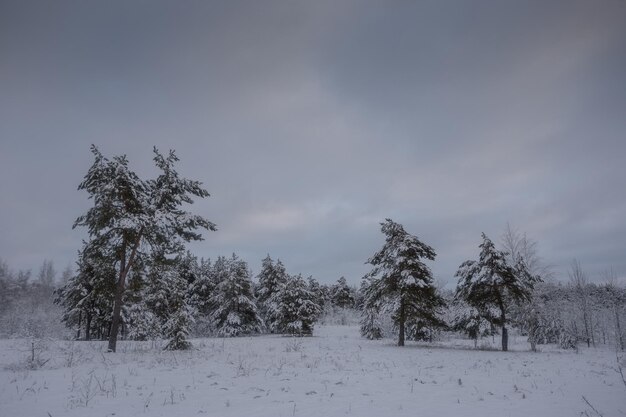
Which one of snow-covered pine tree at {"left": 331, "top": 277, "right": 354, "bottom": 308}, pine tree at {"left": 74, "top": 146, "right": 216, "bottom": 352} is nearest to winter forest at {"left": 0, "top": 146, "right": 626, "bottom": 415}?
pine tree at {"left": 74, "top": 146, "right": 216, "bottom": 352}

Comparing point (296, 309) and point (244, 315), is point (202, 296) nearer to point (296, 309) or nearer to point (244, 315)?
point (244, 315)

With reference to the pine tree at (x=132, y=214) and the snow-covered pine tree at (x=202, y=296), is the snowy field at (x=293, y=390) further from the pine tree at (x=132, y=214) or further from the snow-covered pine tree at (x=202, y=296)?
the snow-covered pine tree at (x=202, y=296)

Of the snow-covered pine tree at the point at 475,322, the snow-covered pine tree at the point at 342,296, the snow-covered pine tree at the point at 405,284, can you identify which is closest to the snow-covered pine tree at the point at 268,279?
the snow-covered pine tree at the point at 405,284

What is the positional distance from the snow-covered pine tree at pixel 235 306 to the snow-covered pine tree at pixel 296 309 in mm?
4817

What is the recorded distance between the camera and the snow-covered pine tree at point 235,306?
42.6 metres

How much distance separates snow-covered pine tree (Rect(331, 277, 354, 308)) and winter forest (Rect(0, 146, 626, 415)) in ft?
135

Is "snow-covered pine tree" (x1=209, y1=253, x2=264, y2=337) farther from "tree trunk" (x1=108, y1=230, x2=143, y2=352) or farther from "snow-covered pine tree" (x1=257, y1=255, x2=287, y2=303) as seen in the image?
"tree trunk" (x1=108, y1=230, x2=143, y2=352)

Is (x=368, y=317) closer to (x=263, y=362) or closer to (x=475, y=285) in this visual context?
(x=475, y=285)

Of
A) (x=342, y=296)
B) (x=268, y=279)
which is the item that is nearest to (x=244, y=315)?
(x=268, y=279)

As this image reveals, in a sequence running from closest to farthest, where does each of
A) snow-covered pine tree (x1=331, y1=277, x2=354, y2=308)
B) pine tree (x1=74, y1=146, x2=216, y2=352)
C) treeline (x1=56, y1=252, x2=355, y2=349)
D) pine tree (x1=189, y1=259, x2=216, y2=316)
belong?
pine tree (x1=74, y1=146, x2=216, y2=352), treeline (x1=56, y1=252, x2=355, y2=349), pine tree (x1=189, y1=259, x2=216, y2=316), snow-covered pine tree (x1=331, y1=277, x2=354, y2=308)

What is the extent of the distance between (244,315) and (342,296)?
5081 cm

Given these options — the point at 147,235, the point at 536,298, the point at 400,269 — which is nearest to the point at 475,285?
the point at 400,269

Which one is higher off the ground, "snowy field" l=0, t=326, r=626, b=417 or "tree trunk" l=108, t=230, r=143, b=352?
"tree trunk" l=108, t=230, r=143, b=352

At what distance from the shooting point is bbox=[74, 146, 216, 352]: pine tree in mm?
18384
